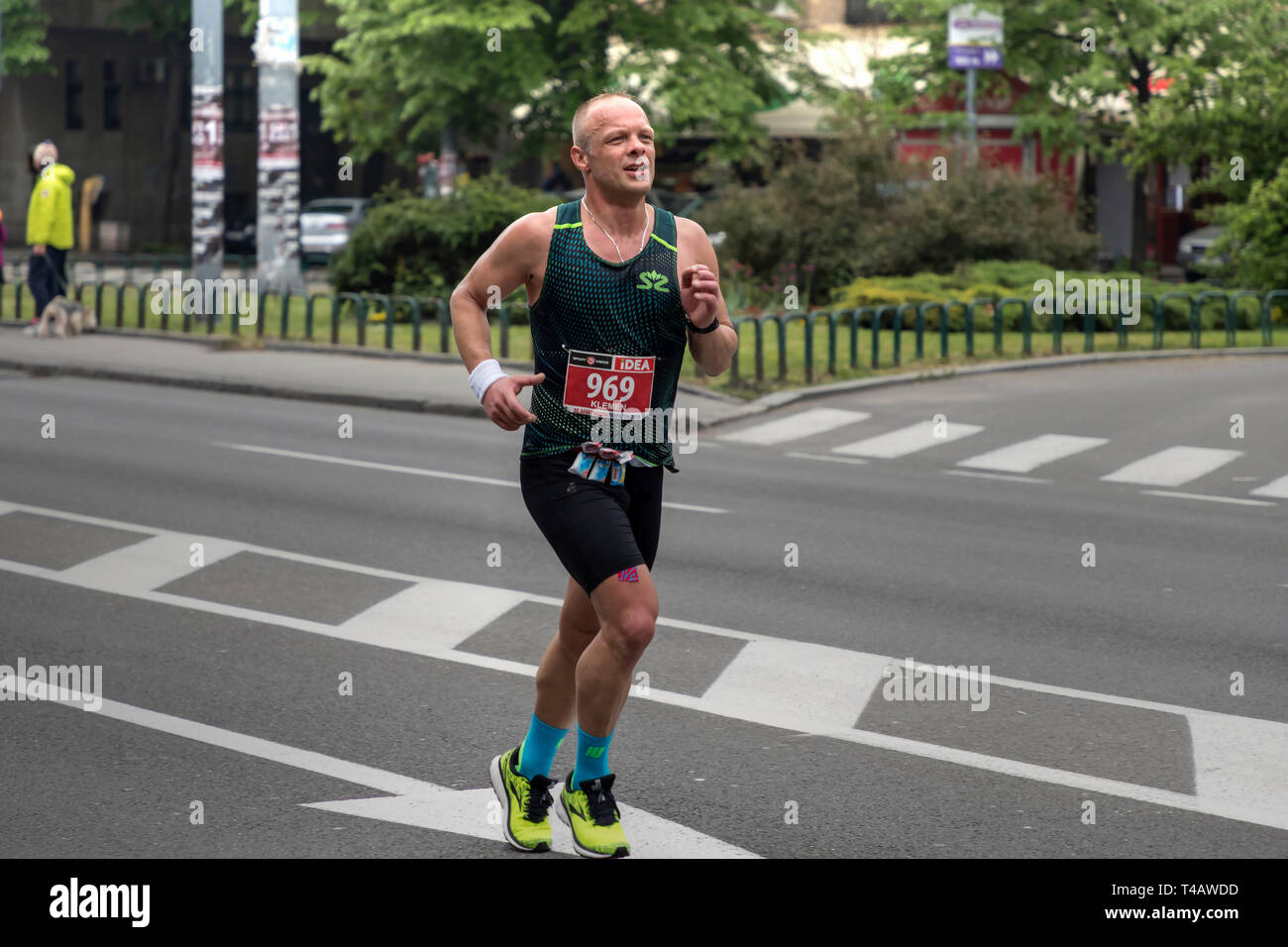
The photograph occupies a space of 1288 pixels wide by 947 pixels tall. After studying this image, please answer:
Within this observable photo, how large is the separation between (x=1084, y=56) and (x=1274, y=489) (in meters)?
23.8

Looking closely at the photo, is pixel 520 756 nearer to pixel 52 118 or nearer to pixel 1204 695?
pixel 1204 695

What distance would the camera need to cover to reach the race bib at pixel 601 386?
5.11 metres

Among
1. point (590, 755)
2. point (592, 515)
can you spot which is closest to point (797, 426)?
point (590, 755)

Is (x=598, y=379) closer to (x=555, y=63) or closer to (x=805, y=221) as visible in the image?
(x=805, y=221)

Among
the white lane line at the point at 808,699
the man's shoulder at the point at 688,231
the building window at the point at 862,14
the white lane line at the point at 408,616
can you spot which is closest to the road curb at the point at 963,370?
the white lane line at the point at 408,616

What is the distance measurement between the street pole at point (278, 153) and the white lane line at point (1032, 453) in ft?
43.2

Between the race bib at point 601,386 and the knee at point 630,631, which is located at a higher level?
the race bib at point 601,386

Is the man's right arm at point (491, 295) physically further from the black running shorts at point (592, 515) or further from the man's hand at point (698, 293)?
the man's hand at point (698, 293)

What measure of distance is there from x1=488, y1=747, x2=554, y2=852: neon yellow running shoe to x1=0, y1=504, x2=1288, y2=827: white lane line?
151cm

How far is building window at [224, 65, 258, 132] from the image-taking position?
179ft

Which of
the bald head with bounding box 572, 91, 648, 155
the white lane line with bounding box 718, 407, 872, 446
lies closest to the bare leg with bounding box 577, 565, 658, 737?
the bald head with bounding box 572, 91, 648, 155

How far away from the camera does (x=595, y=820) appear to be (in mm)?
5164

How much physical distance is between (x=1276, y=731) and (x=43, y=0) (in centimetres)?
4873

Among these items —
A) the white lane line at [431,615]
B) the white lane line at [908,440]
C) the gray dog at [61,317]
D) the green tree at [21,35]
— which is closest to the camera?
the white lane line at [431,615]
